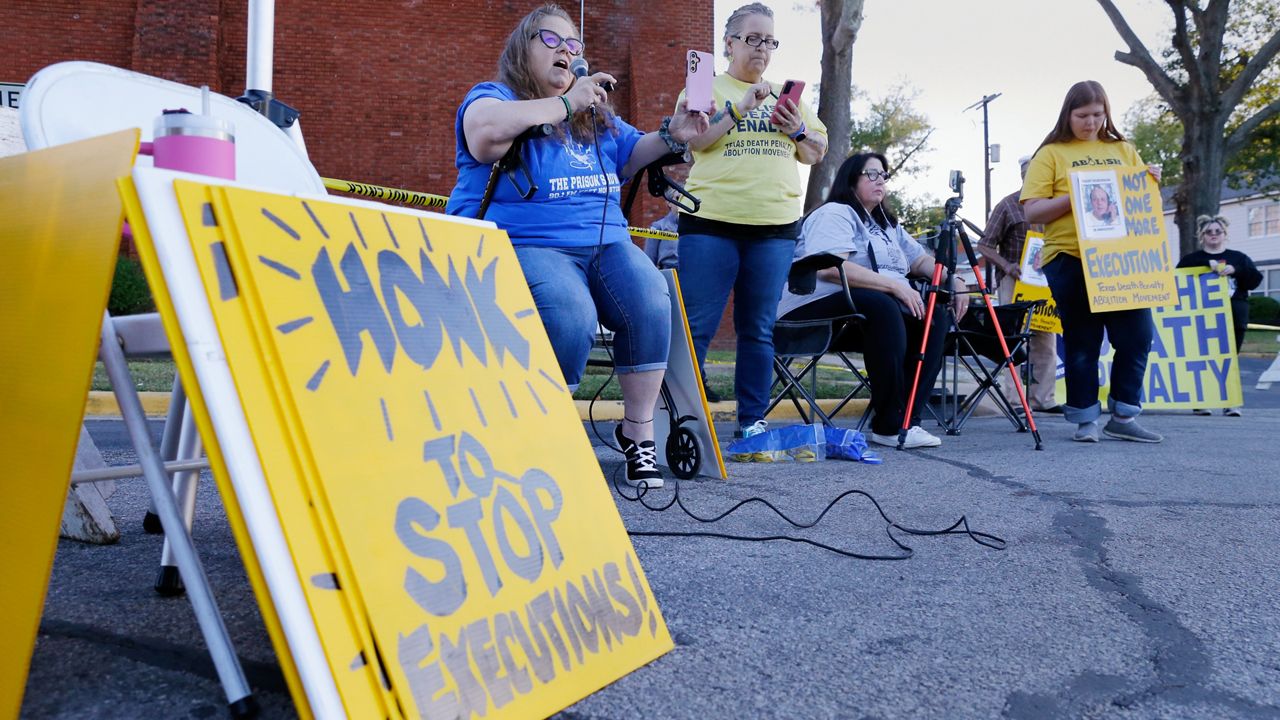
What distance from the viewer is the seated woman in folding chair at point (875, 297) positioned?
4996 mm

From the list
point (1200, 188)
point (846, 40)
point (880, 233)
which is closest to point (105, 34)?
point (846, 40)

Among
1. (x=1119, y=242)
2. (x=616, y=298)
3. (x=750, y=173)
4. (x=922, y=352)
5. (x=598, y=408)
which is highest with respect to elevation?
(x=750, y=173)

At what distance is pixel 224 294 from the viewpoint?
1236mm

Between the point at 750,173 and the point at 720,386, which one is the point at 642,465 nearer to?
the point at 750,173

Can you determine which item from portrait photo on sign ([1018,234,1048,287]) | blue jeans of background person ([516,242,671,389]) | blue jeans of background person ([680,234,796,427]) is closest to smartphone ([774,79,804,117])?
blue jeans of background person ([680,234,796,427])

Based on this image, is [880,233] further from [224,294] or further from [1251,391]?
[1251,391]

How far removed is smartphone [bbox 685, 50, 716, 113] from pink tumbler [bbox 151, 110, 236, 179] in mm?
1870

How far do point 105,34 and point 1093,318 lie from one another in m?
14.8

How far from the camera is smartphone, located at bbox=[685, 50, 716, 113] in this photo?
3.16m

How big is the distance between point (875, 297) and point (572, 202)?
7.60ft

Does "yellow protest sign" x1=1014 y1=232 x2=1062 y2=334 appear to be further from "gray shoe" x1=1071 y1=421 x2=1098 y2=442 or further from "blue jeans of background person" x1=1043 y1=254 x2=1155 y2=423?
"gray shoe" x1=1071 y1=421 x2=1098 y2=442

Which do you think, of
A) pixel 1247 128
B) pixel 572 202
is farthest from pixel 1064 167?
pixel 1247 128

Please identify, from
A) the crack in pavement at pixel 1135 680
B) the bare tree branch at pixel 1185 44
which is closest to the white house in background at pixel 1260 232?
the bare tree branch at pixel 1185 44

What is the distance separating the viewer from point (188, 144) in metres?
1.53
